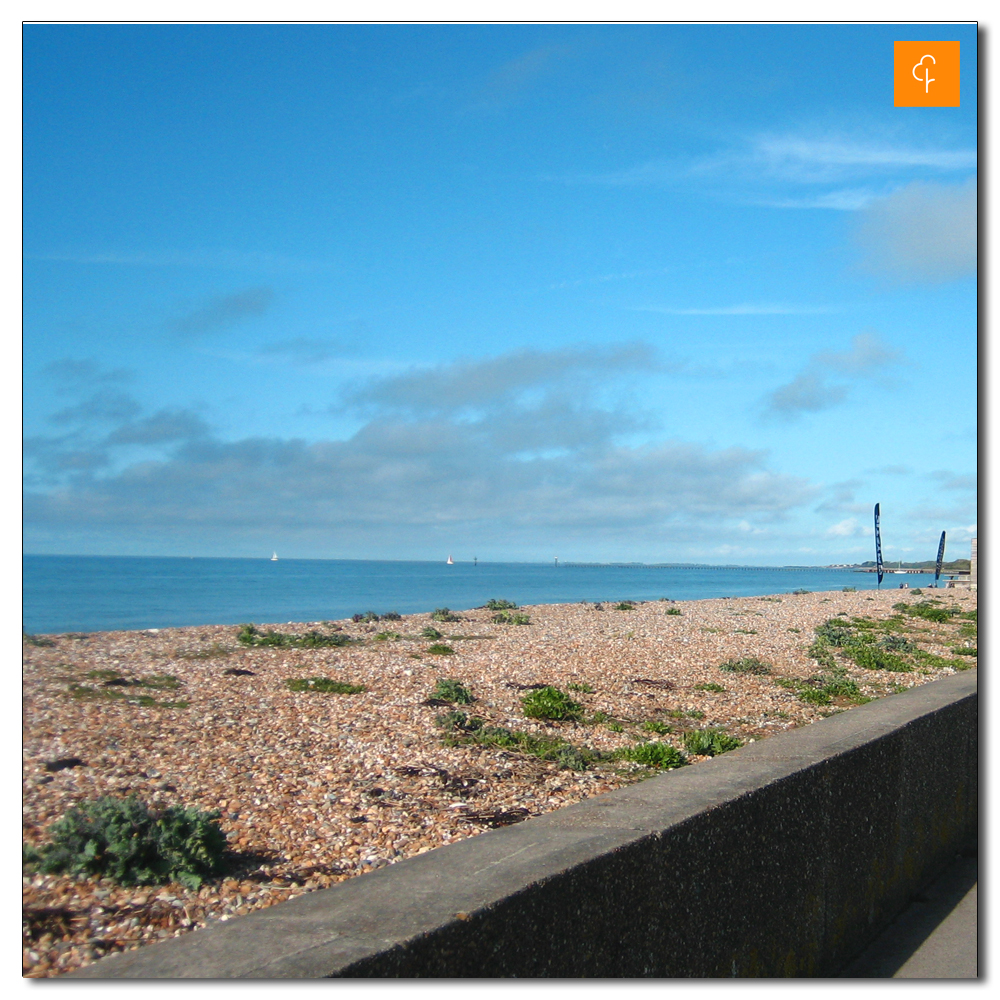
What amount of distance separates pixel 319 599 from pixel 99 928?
48.9 m

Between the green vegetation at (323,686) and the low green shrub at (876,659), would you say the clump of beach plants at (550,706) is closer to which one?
the green vegetation at (323,686)

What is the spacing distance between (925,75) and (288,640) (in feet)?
35.5

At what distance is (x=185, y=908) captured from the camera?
3674 millimetres

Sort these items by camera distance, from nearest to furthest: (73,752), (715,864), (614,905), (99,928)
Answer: (614,905), (715,864), (99,928), (73,752)

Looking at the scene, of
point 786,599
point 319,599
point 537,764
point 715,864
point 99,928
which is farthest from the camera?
point 319,599

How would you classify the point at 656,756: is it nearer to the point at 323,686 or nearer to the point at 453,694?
the point at 453,694

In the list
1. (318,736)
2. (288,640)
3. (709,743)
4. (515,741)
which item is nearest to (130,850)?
(318,736)

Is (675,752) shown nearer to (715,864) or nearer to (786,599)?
(715,864)

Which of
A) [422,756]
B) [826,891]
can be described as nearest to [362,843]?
[422,756]

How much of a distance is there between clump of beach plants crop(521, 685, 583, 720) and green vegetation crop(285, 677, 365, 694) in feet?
5.82

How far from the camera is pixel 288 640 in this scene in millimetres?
12641

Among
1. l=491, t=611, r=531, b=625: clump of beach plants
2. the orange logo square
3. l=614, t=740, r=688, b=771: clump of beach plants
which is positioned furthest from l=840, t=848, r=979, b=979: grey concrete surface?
l=491, t=611, r=531, b=625: clump of beach plants

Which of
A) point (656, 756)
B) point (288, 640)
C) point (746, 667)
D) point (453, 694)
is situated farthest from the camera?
point (288, 640)

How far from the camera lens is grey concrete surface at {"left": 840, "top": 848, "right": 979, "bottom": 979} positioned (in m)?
3.96
